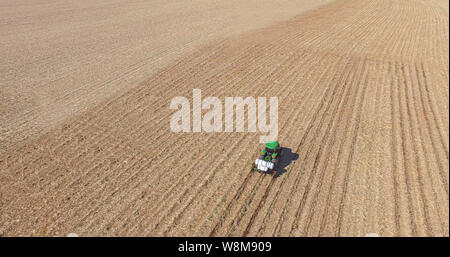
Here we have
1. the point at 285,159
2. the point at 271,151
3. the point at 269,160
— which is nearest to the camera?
the point at 269,160

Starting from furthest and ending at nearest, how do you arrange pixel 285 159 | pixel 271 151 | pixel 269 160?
1. pixel 285 159
2. pixel 271 151
3. pixel 269 160

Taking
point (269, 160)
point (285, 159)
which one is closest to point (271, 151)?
point (269, 160)

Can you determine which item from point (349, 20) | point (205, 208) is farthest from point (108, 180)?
point (349, 20)

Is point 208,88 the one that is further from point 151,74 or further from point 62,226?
point 62,226

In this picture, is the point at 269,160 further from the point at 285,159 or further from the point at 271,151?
the point at 285,159

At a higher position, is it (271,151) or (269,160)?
(271,151)

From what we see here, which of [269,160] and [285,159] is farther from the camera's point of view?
[285,159]

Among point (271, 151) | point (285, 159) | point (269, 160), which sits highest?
point (271, 151)
